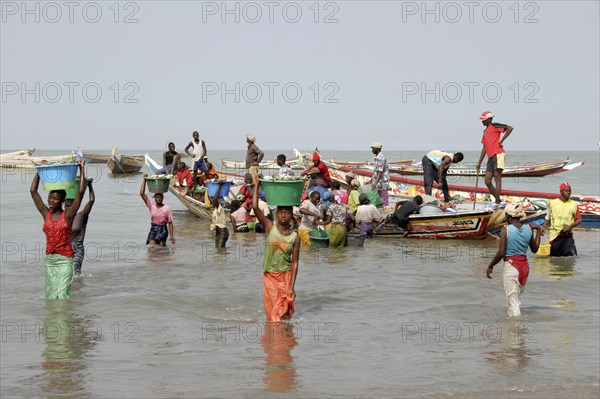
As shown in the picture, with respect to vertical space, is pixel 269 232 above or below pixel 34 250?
above

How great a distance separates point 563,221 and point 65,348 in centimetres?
893

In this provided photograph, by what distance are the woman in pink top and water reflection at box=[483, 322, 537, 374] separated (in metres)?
7.08

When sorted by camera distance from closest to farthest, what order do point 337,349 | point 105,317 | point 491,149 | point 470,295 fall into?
point 337,349 → point 105,317 → point 470,295 → point 491,149

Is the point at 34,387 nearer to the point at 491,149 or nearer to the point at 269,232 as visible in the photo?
the point at 269,232

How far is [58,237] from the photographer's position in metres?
9.04

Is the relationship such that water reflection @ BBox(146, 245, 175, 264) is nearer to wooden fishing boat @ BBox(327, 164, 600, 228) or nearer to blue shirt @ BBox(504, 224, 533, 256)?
wooden fishing boat @ BBox(327, 164, 600, 228)

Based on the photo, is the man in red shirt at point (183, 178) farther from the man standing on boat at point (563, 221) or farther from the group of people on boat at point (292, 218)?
the man standing on boat at point (563, 221)

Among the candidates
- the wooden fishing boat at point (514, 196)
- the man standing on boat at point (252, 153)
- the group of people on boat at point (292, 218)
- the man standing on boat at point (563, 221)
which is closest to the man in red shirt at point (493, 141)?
the group of people on boat at point (292, 218)

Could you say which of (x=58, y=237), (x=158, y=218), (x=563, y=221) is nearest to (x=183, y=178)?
(x=158, y=218)

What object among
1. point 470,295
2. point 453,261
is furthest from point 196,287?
point 453,261

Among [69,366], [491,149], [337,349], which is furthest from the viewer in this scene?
[491,149]

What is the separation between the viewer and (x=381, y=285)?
496 inches

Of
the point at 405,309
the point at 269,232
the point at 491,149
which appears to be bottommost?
the point at 405,309

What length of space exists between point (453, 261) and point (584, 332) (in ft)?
19.5
